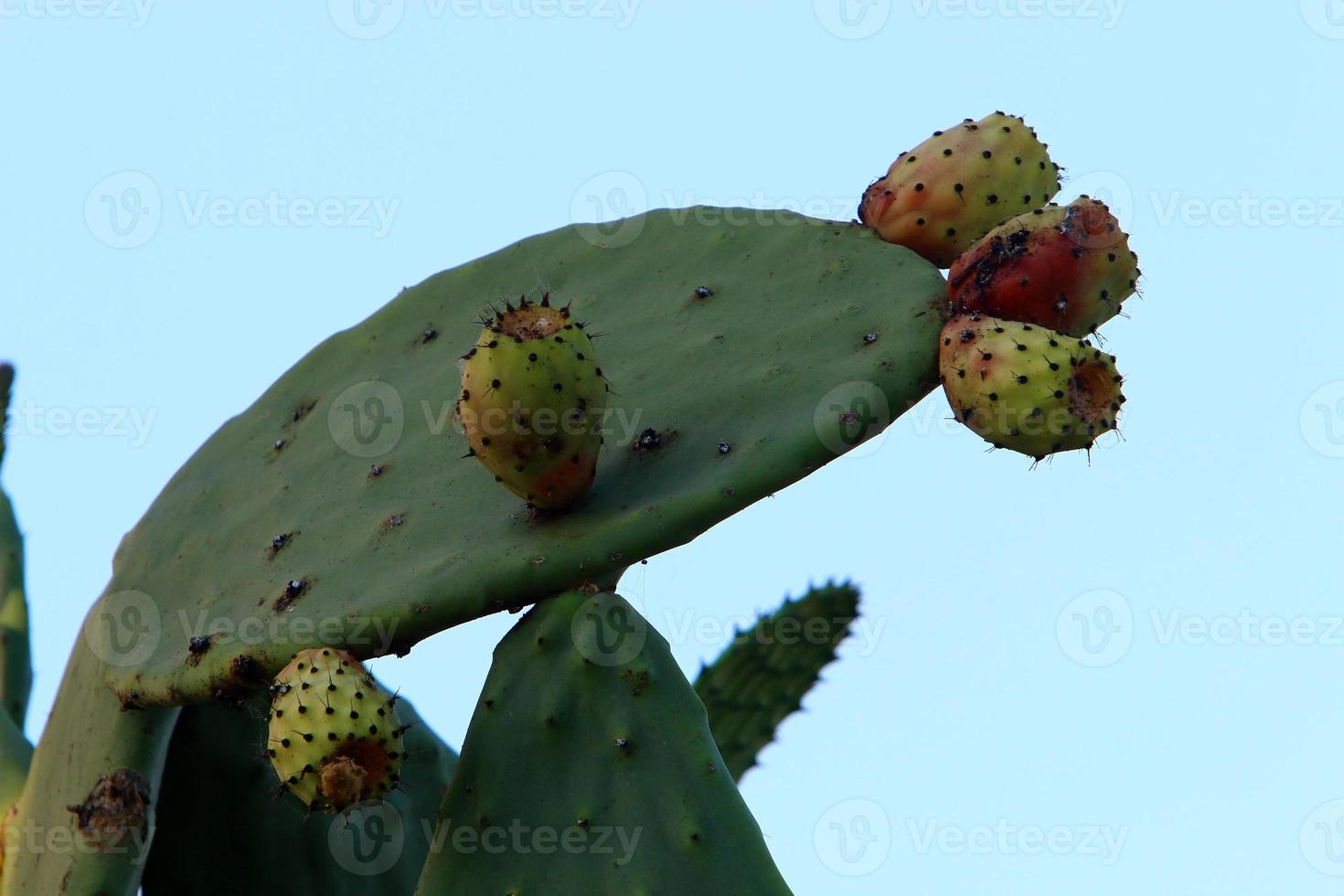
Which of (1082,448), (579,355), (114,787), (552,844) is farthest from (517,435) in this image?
(114,787)

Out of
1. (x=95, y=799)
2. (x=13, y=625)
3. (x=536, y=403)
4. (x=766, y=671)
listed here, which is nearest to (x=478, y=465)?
(x=536, y=403)

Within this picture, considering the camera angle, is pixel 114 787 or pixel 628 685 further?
pixel 114 787

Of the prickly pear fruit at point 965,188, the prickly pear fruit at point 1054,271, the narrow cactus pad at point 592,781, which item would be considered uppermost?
the prickly pear fruit at point 965,188

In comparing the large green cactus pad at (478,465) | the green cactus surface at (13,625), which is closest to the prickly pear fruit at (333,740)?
the large green cactus pad at (478,465)

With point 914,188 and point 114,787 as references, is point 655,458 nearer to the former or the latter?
point 914,188

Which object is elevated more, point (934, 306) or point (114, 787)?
point (934, 306)

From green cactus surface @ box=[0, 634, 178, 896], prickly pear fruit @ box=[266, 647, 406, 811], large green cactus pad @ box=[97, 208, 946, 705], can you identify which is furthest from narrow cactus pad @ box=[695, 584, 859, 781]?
prickly pear fruit @ box=[266, 647, 406, 811]

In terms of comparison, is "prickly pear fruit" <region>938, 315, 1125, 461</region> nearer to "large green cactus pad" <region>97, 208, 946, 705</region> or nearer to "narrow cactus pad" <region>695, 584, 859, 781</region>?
Answer: "large green cactus pad" <region>97, 208, 946, 705</region>

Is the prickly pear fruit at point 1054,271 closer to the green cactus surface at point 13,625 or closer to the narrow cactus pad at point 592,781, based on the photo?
the narrow cactus pad at point 592,781
